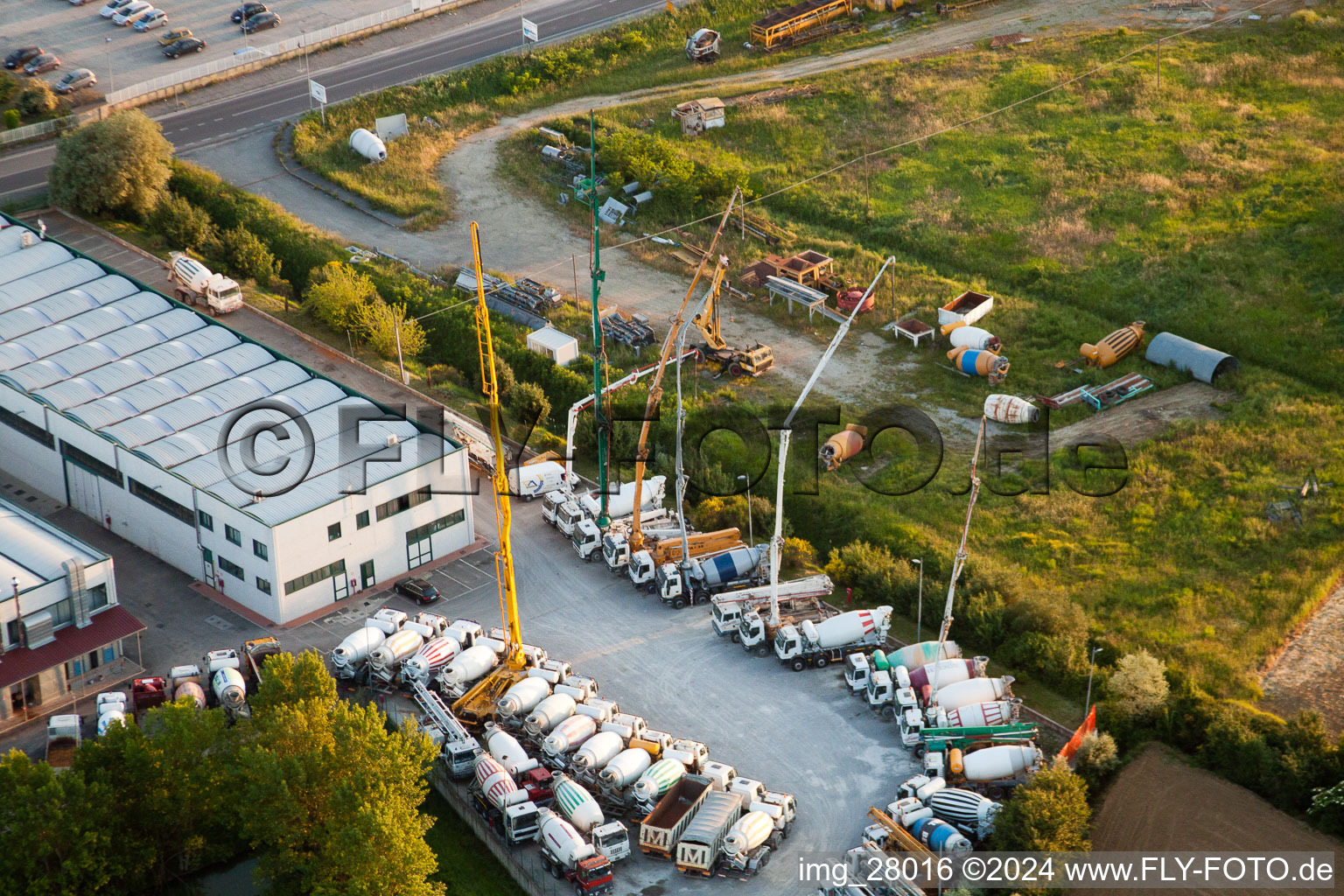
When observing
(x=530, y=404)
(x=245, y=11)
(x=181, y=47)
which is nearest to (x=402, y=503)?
(x=530, y=404)

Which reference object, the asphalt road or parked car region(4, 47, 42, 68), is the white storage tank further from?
parked car region(4, 47, 42, 68)

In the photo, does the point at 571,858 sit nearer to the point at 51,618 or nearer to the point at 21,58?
the point at 51,618

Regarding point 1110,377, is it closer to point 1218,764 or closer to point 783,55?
point 1218,764

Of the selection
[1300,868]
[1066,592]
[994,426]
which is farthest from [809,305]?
[1300,868]

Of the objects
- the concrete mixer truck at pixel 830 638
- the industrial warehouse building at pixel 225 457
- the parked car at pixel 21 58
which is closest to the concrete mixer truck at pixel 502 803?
the concrete mixer truck at pixel 830 638

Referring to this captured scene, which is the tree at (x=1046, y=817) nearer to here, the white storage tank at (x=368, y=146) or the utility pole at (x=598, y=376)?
the utility pole at (x=598, y=376)
